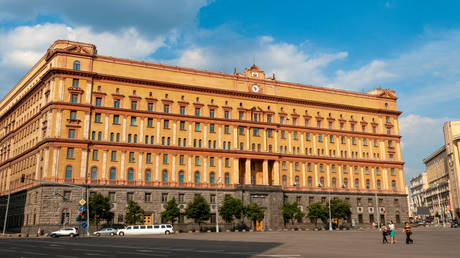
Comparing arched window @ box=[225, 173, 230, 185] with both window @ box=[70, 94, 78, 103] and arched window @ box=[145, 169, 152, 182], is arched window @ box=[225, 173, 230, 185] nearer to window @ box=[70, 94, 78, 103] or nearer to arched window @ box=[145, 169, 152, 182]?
arched window @ box=[145, 169, 152, 182]

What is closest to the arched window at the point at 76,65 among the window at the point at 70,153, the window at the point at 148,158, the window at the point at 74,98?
the window at the point at 74,98

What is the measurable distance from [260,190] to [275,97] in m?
21.2

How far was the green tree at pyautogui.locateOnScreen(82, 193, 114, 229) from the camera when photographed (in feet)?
233

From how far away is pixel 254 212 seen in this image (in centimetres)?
8250

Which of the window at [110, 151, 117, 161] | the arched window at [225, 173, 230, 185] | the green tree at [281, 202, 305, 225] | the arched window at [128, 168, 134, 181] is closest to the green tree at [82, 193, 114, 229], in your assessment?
the arched window at [128, 168, 134, 181]

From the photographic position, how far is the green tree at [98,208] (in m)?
70.9

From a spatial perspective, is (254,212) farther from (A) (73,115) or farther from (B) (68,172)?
(A) (73,115)

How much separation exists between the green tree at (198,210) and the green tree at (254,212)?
807 cm

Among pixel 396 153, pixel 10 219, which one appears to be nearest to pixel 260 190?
pixel 396 153

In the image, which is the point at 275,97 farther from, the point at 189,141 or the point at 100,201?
the point at 100,201

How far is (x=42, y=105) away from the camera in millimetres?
81625

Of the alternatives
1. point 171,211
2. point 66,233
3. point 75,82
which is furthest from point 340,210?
point 75,82

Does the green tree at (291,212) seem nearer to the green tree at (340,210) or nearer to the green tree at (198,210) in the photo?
the green tree at (340,210)

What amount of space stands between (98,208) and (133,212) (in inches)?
233
